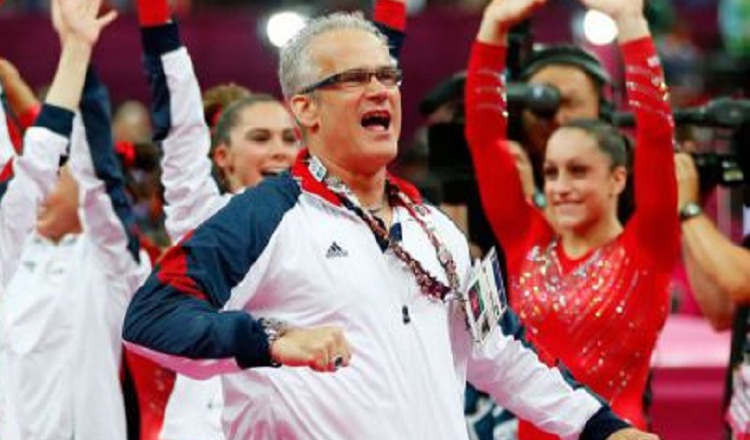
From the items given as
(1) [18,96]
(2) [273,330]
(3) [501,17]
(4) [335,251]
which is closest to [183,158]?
(1) [18,96]

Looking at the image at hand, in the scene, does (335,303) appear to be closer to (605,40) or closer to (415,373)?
(415,373)

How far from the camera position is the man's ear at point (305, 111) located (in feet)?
12.6

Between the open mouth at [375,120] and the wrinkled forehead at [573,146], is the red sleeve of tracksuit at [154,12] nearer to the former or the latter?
the wrinkled forehead at [573,146]

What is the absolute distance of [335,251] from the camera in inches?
145

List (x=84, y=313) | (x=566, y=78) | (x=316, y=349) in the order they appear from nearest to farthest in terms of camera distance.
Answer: (x=316, y=349), (x=84, y=313), (x=566, y=78)

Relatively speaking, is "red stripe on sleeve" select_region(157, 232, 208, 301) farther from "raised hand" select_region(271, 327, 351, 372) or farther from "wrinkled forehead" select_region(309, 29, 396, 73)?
"wrinkled forehead" select_region(309, 29, 396, 73)

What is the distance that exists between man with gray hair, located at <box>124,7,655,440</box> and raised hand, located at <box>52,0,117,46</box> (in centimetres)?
125

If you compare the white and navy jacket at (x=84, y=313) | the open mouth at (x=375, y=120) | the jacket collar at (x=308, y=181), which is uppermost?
the open mouth at (x=375, y=120)

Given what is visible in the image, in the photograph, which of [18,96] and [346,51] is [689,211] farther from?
[18,96]

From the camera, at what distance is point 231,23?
11.8m

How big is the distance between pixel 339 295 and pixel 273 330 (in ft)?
1.06

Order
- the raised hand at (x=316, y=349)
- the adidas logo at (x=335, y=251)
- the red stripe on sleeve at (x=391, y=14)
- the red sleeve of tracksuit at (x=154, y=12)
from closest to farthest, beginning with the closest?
the raised hand at (x=316, y=349), the adidas logo at (x=335, y=251), the red stripe on sleeve at (x=391, y=14), the red sleeve of tracksuit at (x=154, y=12)

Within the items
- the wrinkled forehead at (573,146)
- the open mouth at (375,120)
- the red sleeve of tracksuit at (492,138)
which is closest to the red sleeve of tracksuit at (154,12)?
the red sleeve of tracksuit at (492,138)

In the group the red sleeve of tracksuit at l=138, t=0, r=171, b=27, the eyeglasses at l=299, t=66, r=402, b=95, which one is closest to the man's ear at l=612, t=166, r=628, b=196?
the red sleeve of tracksuit at l=138, t=0, r=171, b=27
